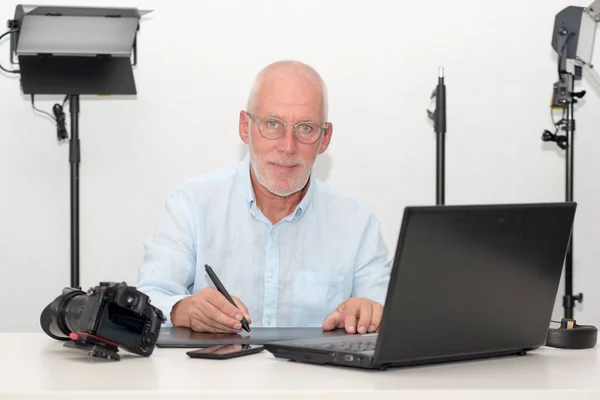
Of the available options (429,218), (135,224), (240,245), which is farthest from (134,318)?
(135,224)

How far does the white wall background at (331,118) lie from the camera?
3742mm

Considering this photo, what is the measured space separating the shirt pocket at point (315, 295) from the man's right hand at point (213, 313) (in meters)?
0.60

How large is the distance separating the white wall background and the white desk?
2.45 meters

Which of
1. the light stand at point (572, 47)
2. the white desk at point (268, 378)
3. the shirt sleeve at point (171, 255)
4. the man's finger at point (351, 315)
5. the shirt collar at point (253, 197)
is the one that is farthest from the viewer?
the light stand at point (572, 47)

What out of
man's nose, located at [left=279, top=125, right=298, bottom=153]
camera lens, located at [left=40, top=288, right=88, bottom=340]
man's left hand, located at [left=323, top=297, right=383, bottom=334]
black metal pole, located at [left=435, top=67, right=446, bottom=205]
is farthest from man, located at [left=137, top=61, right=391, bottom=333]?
black metal pole, located at [left=435, top=67, right=446, bottom=205]

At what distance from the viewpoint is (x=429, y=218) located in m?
1.10

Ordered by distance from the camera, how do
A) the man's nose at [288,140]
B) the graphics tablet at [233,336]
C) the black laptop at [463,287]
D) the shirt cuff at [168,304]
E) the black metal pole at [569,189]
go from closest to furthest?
the black laptop at [463,287], the graphics tablet at [233,336], the shirt cuff at [168,304], the man's nose at [288,140], the black metal pole at [569,189]

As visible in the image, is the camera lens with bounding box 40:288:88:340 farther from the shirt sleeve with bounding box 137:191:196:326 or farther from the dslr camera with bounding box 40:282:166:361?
the shirt sleeve with bounding box 137:191:196:326

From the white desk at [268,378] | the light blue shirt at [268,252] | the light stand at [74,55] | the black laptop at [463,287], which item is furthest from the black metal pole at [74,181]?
the black laptop at [463,287]

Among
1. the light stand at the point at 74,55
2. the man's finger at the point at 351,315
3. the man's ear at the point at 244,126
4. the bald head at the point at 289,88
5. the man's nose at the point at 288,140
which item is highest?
the light stand at the point at 74,55

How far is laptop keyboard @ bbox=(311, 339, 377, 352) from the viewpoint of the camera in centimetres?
121

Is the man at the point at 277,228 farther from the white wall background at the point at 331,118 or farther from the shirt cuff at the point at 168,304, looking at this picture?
the white wall background at the point at 331,118

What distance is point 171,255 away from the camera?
2.18 meters

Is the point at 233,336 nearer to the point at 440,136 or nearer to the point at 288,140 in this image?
the point at 288,140
